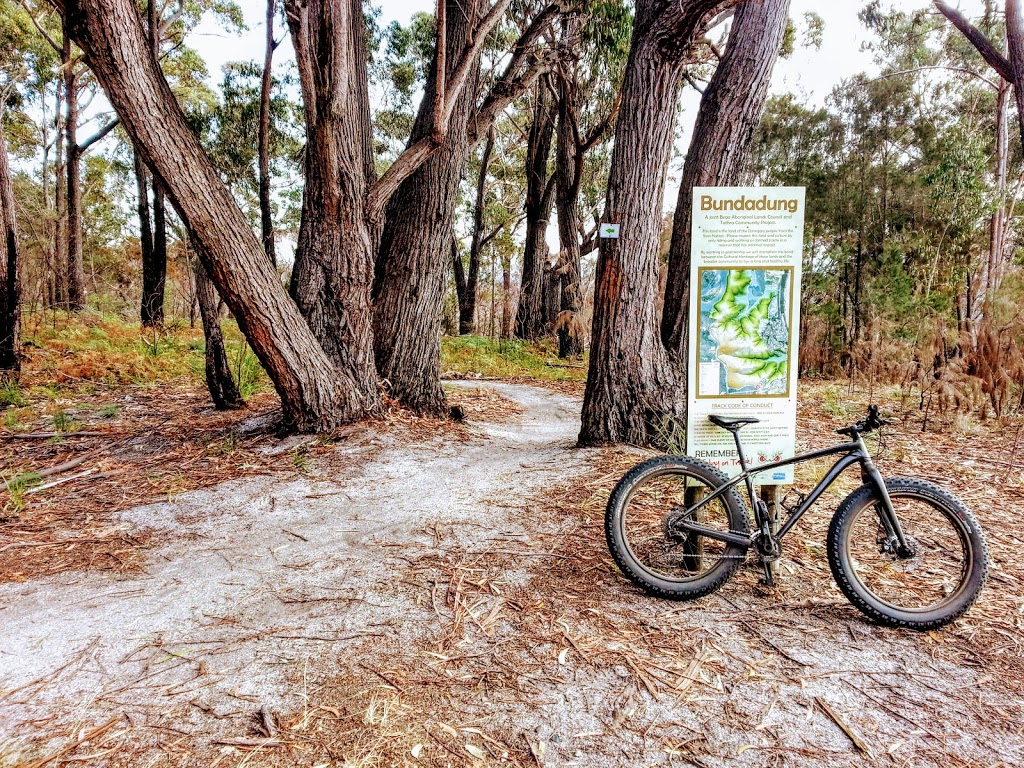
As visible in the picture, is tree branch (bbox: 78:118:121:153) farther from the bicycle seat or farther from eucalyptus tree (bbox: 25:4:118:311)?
the bicycle seat

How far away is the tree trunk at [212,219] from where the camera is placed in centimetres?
373

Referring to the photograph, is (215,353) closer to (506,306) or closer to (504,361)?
(504,361)

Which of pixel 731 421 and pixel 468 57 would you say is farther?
pixel 468 57

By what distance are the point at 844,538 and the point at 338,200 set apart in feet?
15.3

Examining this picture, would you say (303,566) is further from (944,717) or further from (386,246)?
(386,246)

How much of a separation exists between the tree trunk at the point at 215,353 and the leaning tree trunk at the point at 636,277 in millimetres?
3770

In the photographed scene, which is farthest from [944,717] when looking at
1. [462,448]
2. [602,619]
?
[462,448]

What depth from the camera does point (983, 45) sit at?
6.14 metres

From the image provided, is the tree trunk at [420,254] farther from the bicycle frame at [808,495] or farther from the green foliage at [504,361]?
the green foliage at [504,361]

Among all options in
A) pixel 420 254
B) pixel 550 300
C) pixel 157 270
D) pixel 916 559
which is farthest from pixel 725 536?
pixel 157 270

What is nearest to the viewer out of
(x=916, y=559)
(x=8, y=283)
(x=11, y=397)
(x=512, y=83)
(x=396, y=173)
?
(x=916, y=559)

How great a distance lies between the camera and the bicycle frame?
2.45 meters

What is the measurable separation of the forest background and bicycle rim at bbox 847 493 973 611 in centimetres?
209

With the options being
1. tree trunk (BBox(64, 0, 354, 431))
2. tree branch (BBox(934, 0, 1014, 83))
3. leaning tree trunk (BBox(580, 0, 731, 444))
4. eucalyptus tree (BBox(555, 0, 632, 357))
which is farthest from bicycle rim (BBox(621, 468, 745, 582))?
eucalyptus tree (BBox(555, 0, 632, 357))
